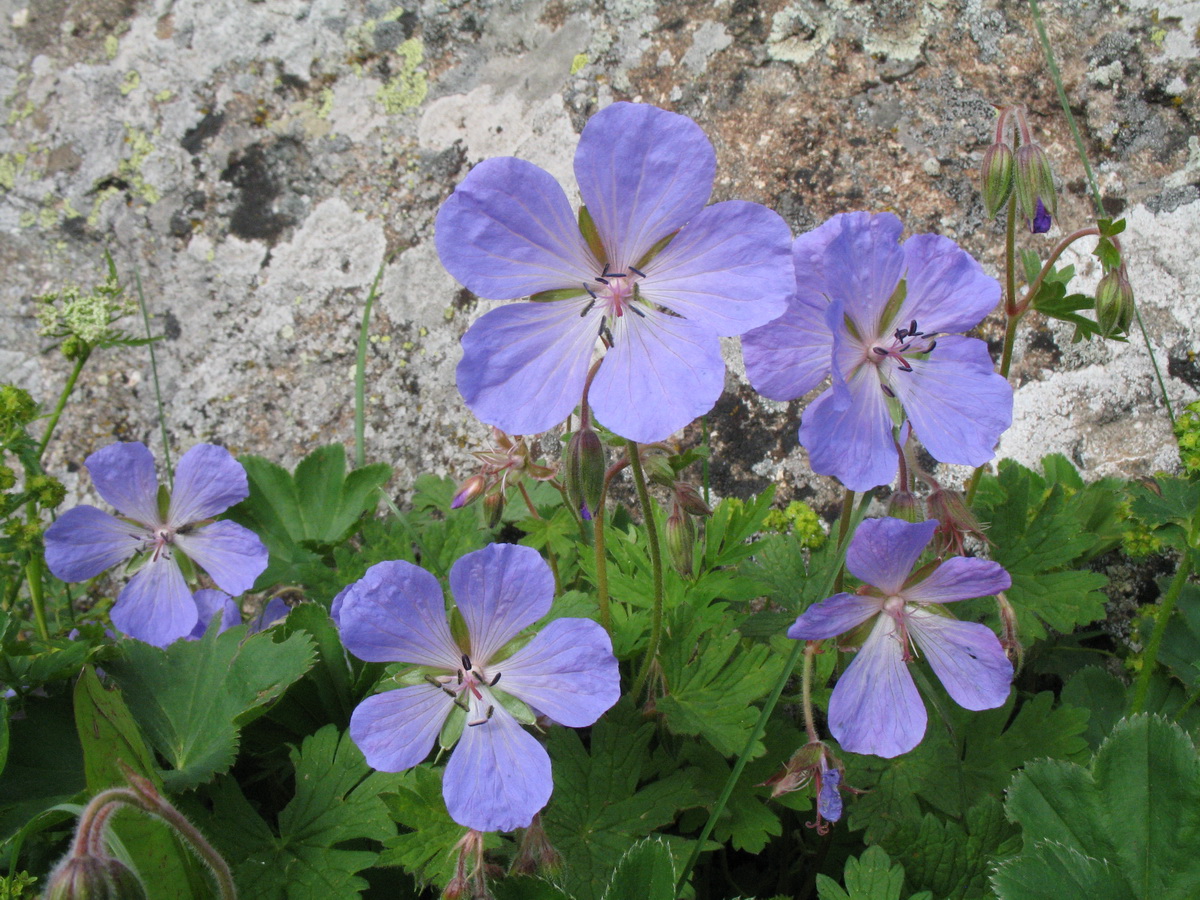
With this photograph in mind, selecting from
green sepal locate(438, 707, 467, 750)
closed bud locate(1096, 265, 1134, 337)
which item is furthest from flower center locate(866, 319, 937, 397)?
green sepal locate(438, 707, 467, 750)

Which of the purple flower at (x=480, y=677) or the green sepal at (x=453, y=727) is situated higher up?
the purple flower at (x=480, y=677)

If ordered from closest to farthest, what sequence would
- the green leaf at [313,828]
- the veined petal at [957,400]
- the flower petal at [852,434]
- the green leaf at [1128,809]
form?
the flower petal at [852,434] → the veined petal at [957,400] → the green leaf at [1128,809] → the green leaf at [313,828]

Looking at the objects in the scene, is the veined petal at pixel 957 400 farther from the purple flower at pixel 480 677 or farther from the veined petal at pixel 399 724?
the veined petal at pixel 399 724

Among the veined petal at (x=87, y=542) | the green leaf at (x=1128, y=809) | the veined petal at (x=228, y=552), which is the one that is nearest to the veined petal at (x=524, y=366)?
the green leaf at (x=1128, y=809)

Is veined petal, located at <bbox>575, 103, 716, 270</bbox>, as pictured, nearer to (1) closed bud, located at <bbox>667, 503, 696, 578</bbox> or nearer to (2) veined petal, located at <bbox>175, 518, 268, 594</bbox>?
(1) closed bud, located at <bbox>667, 503, 696, 578</bbox>

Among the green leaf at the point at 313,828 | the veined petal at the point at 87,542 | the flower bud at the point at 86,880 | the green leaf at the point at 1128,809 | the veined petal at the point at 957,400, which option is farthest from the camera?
the veined petal at the point at 87,542

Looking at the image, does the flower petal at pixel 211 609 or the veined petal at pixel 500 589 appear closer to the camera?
the veined petal at pixel 500 589
